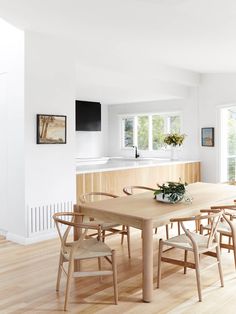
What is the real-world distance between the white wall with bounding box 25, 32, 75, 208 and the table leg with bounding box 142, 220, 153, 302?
2.15m

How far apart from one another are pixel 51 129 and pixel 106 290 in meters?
2.36

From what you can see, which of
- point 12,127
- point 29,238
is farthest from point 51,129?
point 29,238

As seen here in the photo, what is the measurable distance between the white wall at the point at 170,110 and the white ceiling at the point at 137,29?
1548 mm

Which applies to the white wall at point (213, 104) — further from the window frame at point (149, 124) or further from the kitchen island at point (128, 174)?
the window frame at point (149, 124)

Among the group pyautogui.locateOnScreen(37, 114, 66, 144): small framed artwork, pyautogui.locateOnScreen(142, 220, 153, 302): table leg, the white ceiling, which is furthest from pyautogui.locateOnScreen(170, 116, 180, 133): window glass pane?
pyautogui.locateOnScreen(142, 220, 153, 302): table leg

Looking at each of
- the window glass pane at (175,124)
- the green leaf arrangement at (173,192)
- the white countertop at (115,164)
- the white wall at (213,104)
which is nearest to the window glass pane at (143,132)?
the white countertop at (115,164)

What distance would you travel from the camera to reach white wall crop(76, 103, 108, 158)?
355 inches

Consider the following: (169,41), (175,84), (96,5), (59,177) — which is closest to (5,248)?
(59,177)

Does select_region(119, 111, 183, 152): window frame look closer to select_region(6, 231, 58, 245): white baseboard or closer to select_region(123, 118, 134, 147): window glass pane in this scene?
select_region(123, 118, 134, 147): window glass pane

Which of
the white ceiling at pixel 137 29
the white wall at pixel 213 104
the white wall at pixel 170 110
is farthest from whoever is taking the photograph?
the white wall at pixel 170 110

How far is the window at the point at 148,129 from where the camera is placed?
8594mm

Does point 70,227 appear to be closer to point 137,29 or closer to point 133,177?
point 137,29

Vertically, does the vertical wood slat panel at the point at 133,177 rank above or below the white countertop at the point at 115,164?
below

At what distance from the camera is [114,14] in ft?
13.0
